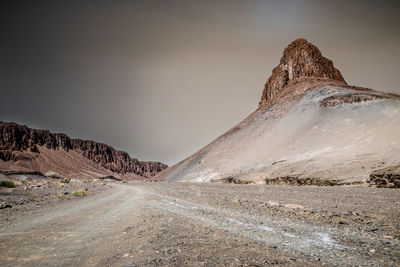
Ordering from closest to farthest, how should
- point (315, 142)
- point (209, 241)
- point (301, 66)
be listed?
point (209, 241)
point (315, 142)
point (301, 66)

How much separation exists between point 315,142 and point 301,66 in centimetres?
6163

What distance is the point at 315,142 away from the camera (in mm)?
39844

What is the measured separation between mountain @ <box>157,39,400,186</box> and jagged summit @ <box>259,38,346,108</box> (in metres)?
4.95

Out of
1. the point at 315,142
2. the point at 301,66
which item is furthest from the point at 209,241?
the point at 301,66

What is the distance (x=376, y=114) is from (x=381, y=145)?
1335cm

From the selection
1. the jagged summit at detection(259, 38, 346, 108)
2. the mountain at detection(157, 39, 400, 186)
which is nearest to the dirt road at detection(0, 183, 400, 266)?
the mountain at detection(157, 39, 400, 186)

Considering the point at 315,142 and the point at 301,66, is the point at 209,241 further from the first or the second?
the point at 301,66

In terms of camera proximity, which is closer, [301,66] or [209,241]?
[209,241]

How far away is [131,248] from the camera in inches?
164

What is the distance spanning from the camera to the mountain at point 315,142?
26.1 m

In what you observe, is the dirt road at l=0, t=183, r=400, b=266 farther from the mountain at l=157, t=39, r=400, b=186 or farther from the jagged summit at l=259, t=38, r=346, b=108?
the jagged summit at l=259, t=38, r=346, b=108

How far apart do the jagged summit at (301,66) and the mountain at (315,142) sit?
4.95 metres

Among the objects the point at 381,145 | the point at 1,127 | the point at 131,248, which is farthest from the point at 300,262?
the point at 1,127

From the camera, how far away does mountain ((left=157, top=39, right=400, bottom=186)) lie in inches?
1029
